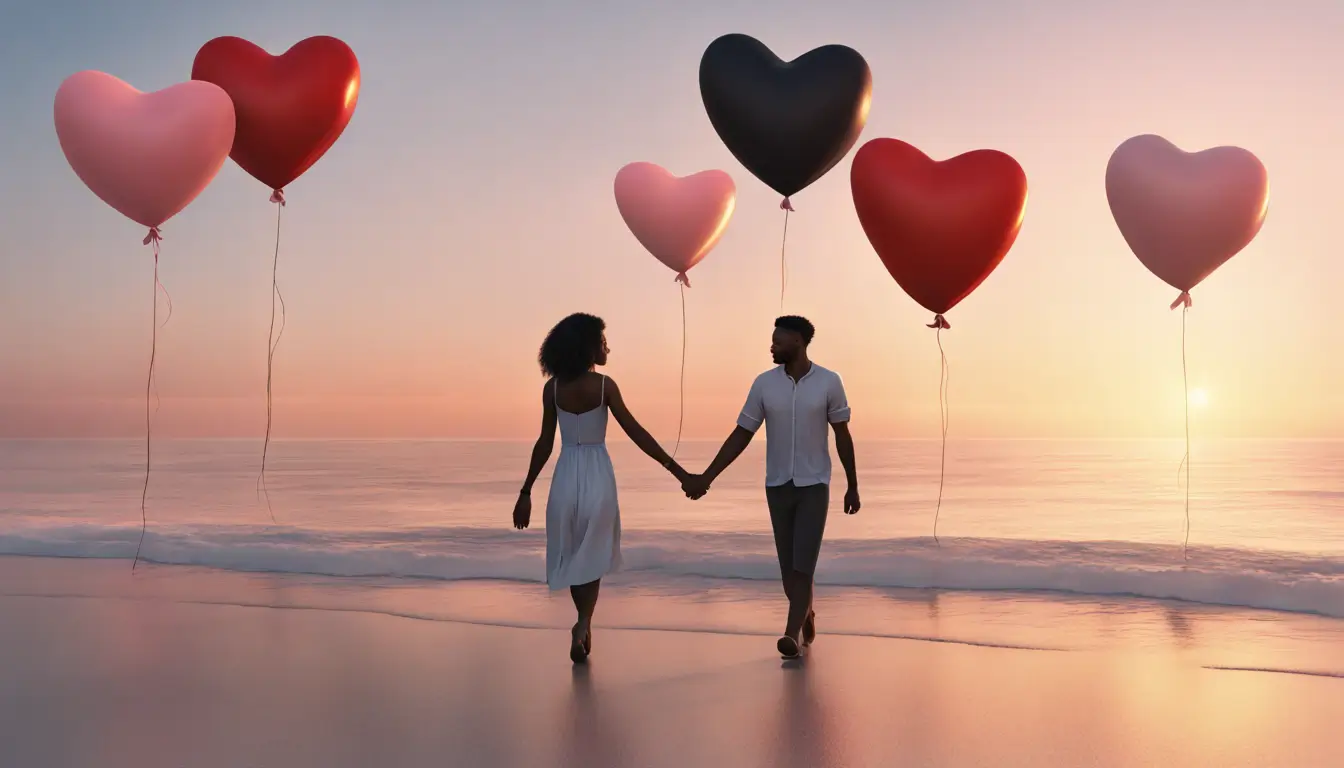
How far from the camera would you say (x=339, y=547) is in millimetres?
11266

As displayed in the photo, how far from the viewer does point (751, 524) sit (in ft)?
51.2

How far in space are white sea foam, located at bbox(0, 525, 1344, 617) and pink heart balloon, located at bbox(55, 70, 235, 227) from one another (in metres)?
3.71

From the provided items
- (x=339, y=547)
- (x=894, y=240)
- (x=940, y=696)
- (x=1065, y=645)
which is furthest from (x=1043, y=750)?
(x=339, y=547)

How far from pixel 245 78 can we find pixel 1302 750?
7720mm

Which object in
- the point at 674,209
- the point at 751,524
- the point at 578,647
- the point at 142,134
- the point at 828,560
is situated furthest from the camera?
the point at 751,524

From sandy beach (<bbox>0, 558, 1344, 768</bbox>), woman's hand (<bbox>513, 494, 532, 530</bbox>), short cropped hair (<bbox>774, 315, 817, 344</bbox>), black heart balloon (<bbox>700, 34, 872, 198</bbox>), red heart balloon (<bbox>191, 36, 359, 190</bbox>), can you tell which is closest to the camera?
sandy beach (<bbox>0, 558, 1344, 768</bbox>)

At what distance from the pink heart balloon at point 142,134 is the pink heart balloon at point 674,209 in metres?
2.99

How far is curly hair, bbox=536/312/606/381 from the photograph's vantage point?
548 centimetres

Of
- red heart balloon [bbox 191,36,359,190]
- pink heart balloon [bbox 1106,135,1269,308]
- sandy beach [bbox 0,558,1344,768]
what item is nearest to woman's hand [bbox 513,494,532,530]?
sandy beach [bbox 0,558,1344,768]

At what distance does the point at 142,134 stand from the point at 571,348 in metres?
4.16

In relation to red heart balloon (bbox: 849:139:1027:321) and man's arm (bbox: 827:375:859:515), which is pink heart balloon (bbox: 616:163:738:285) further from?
man's arm (bbox: 827:375:859:515)

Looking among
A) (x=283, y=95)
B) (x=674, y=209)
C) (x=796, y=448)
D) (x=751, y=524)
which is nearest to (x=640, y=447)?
(x=796, y=448)

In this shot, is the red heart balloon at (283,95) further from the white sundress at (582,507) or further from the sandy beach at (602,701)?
the white sundress at (582,507)

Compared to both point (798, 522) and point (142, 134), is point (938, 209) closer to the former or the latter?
point (798, 522)
